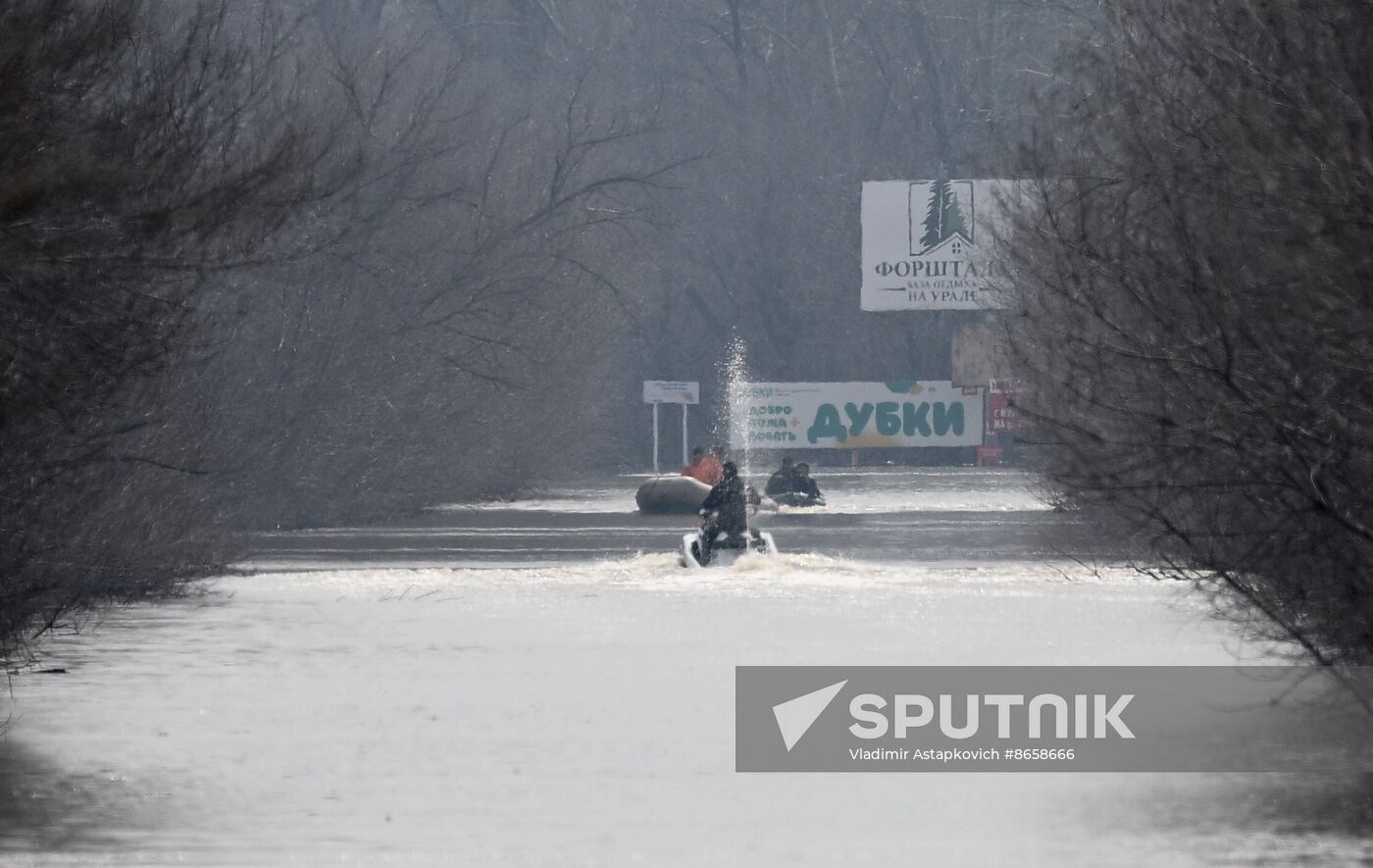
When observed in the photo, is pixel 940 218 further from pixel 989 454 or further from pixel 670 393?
pixel 670 393

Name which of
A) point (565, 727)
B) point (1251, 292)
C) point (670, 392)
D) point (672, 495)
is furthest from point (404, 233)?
point (1251, 292)

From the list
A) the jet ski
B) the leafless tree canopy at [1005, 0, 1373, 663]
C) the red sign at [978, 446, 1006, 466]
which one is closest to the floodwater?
the jet ski

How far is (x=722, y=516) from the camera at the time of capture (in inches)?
1150

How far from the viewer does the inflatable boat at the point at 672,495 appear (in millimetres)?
43281

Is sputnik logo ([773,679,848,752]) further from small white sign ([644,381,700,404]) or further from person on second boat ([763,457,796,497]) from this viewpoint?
small white sign ([644,381,700,404])

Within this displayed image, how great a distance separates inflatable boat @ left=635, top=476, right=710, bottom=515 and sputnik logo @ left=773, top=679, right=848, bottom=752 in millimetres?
26413

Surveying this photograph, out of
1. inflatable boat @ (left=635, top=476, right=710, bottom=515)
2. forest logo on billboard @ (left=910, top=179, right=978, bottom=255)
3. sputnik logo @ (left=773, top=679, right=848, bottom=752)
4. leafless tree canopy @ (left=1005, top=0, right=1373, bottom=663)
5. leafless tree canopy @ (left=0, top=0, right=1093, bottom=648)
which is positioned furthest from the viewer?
forest logo on billboard @ (left=910, top=179, right=978, bottom=255)

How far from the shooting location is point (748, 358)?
252 feet

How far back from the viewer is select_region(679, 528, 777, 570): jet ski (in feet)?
95.3

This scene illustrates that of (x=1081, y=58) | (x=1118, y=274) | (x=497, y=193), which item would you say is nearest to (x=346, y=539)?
(x=497, y=193)

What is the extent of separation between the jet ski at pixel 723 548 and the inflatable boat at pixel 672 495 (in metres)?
13.2

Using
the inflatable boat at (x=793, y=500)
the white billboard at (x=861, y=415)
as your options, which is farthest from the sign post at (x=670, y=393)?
the inflatable boat at (x=793, y=500)

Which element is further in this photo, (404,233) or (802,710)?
(404,233)

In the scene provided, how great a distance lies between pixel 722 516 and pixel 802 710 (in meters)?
13.2
